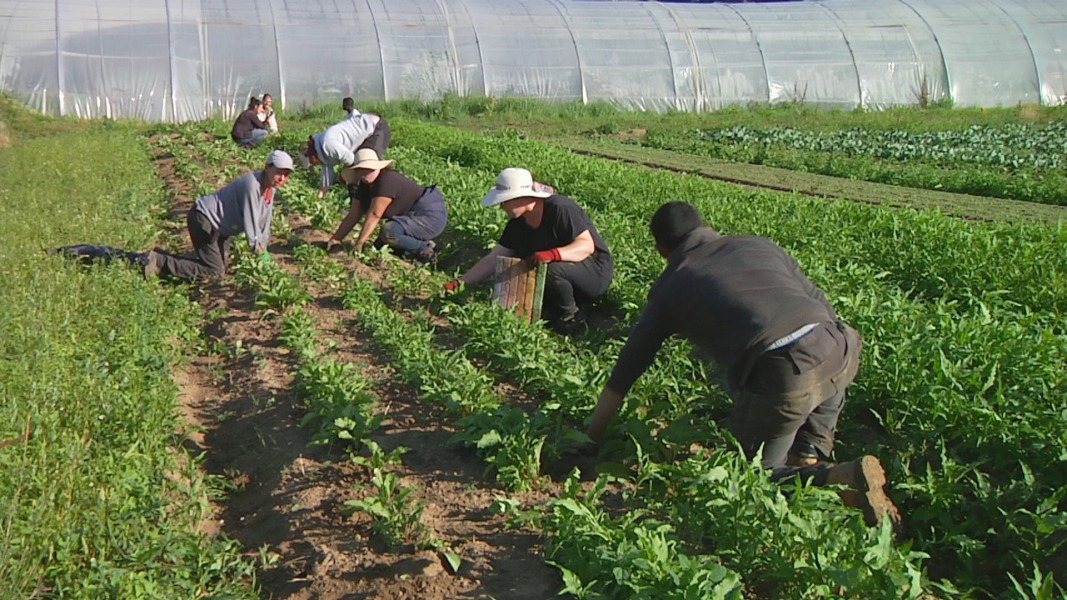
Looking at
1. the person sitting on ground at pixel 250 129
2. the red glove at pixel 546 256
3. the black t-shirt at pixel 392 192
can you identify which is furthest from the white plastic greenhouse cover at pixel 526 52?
the red glove at pixel 546 256

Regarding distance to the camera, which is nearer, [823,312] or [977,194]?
[823,312]

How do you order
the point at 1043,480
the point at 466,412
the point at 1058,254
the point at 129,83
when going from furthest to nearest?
the point at 129,83 < the point at 1058,254 < the point at 466,412 < the point at 1043,480

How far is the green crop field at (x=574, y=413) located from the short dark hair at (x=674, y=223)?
830 millimetres

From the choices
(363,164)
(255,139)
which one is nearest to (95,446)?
(363,164)

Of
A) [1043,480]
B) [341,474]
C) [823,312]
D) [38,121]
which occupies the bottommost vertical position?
[38,121]

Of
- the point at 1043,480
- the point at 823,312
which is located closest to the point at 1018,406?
the point at 1043,480

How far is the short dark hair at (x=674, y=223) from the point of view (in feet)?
13.4

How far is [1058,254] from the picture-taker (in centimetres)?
704

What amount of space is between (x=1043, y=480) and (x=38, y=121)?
22529 mm

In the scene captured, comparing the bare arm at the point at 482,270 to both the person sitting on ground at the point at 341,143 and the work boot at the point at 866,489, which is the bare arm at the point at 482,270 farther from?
the work boot at the point at 866,489

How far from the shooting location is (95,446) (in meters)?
4.50

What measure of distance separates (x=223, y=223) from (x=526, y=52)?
62.3 ft

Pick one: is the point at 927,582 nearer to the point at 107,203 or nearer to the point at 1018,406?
the point at 1018,406

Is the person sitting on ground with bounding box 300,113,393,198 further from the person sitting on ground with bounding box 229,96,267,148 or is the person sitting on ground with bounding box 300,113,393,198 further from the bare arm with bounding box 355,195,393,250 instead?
the person sitting on ground with bounding box 229,96,267,148
